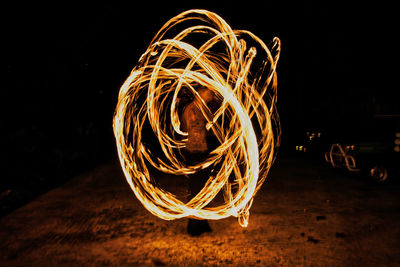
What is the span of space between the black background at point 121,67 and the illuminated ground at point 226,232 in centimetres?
251

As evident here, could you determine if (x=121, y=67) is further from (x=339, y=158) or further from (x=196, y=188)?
(x=196, y=188)

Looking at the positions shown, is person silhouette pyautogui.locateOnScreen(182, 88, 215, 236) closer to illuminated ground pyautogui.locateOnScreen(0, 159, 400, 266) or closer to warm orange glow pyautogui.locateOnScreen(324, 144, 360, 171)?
illuminated ground pyautogui.locateOnScreen(0, 159, 400, 266)

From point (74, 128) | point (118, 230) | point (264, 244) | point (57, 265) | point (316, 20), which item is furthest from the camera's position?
point (74, 128)

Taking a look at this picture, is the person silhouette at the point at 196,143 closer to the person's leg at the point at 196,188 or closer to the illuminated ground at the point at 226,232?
the person's leg at the point at 196,188

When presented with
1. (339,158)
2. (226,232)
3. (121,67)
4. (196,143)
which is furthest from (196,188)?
(121,67)

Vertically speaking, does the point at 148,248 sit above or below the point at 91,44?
below

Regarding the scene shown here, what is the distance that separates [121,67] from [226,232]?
10242 mm

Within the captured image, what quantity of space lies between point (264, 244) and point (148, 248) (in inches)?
62.6

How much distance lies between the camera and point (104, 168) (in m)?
11.1

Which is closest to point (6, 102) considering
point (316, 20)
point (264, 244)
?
point (264, 244)

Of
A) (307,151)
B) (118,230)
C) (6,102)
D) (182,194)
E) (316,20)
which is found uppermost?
(316,20)

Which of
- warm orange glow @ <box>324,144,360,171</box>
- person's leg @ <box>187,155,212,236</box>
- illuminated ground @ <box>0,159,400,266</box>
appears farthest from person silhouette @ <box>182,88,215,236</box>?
warm orange glow @ <box>324,144,360,171</box>

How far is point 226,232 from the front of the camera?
491 centimetres

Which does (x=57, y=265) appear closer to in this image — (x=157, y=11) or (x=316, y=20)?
(x=157, y=11)
